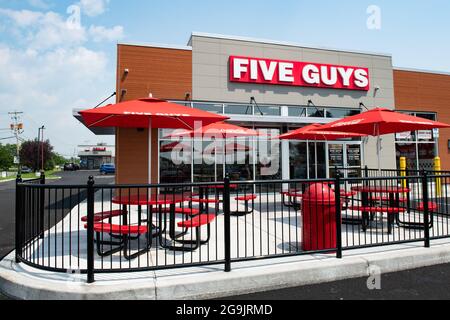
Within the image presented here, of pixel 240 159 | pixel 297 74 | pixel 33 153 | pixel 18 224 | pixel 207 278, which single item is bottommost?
pixel 207 278

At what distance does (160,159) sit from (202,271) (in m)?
9.06

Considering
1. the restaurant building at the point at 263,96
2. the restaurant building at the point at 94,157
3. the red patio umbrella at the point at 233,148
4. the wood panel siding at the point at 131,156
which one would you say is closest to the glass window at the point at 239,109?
the restaurant building at the point at 263,96

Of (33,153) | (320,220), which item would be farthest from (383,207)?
(33,153)

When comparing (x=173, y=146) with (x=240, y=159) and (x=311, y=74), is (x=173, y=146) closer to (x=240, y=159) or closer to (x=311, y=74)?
(x=240, y=159)

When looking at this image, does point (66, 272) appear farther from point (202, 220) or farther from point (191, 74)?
point (191, 74)

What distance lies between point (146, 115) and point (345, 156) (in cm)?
1220

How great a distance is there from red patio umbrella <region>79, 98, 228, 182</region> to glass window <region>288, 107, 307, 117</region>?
8870 millimetres

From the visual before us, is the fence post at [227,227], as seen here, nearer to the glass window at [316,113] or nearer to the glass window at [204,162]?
the glass window at [204,162]

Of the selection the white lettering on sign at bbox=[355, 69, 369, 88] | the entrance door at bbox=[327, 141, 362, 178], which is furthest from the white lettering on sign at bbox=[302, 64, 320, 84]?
the entrance door at bbox=[327, 141, 362, 178]

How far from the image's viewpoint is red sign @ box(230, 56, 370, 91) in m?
13.8

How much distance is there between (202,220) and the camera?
16.2 feet

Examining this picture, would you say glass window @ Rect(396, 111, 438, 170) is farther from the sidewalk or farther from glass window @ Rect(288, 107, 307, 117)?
the sidewalk

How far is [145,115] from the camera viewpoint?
17.5 ft
